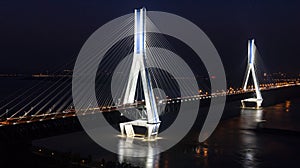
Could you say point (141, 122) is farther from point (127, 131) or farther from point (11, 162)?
point (11, 162)

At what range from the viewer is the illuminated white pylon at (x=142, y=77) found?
42.9 feet

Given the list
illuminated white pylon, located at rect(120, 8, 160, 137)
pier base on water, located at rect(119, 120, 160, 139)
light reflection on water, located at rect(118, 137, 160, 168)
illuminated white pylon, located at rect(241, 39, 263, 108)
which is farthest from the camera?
illuminated white pylon, located at rect(241, 39, 263, 108)

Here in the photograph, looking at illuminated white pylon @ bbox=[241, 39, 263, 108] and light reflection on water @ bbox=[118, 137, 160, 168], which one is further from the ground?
illuminated white pylon @ bbox=[241, 39, 263, 108]

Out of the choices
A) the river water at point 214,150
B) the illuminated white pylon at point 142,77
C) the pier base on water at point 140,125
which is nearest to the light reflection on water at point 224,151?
the river water at point 214,150

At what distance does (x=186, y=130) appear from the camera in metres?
15.9

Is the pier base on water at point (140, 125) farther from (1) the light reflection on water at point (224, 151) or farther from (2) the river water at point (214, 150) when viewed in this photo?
(2) the river water at point (214, 150)

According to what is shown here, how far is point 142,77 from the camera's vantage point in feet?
43.0

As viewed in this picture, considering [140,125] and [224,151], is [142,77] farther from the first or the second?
[224,151]

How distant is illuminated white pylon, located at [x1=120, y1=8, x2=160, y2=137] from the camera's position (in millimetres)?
13078

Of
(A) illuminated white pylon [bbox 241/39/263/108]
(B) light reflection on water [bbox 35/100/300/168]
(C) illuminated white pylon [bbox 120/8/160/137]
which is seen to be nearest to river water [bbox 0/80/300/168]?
(B) light reflection on water [bbox 35/100/300/168]

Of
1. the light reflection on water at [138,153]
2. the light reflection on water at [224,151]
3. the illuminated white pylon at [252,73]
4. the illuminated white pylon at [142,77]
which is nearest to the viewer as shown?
the light reflection on water at [138,153]

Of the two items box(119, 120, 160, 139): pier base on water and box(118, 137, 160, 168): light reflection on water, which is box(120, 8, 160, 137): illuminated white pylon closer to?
box(119, 120, 160, 139): pier base on water

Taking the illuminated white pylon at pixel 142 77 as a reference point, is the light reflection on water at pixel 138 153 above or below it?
below

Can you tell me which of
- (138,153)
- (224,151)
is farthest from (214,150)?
(138,153)
